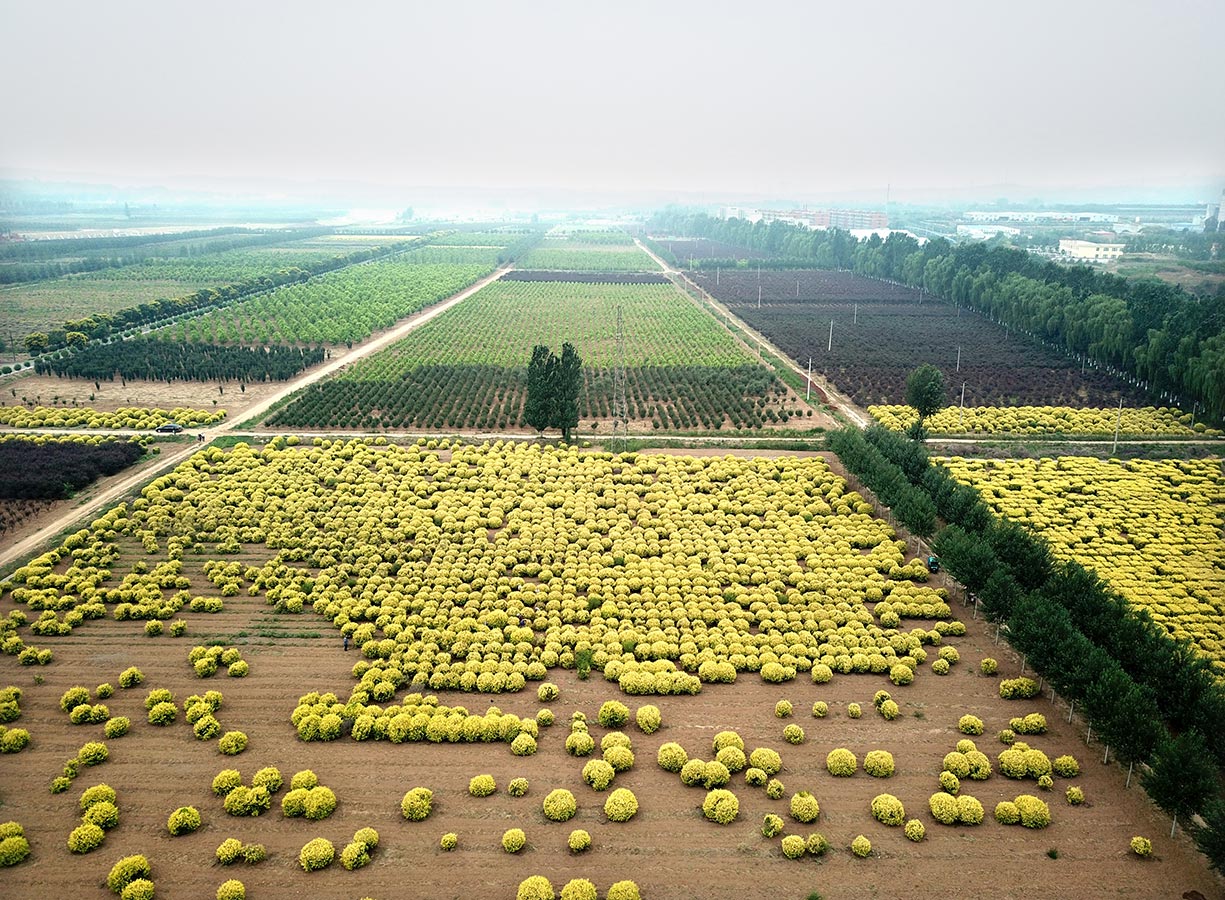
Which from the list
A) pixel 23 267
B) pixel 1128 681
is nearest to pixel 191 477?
pixel 1128 681

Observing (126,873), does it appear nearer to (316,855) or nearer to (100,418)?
(316,855)

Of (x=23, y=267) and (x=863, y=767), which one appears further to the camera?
(x=23, y=267)

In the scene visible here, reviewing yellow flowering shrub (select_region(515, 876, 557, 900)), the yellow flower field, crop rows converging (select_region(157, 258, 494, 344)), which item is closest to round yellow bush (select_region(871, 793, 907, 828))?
yellow flowering shrub (select_region(515, 876, 557, 900))

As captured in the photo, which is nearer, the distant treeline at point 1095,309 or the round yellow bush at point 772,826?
the round yellow bush at point 772,826

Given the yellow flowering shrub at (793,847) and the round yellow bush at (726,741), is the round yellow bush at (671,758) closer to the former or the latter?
the round yellow bush at (726,741)

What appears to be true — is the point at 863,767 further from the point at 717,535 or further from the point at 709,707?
the point at 717,535

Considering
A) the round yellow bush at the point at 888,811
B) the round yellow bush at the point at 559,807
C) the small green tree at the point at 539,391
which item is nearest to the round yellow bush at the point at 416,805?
the round yellow bush at the point at 559,807

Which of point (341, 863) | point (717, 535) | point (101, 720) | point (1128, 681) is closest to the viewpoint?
point (341, 863)
